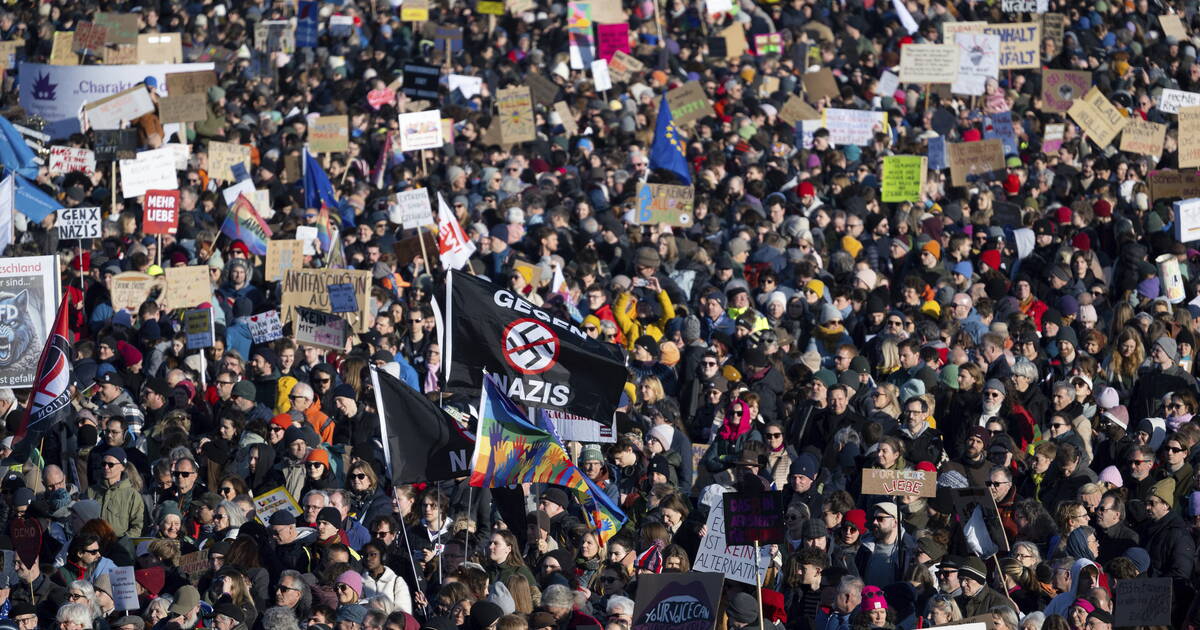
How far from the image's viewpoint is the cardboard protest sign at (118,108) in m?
21.1

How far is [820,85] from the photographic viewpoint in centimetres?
2281

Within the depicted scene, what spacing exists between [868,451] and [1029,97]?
37.5 feet

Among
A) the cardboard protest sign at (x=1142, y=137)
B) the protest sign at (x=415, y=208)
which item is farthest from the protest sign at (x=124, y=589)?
the cardboard protest sign at (x=1142, y=137)

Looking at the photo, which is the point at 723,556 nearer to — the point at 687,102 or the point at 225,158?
the point at 225,158

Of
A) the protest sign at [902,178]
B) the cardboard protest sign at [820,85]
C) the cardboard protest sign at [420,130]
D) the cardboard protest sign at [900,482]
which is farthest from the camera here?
the cardboard protest sign at [820,85]

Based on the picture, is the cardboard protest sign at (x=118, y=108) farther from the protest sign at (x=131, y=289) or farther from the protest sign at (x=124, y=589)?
the protest sign at (x=124, y=589)

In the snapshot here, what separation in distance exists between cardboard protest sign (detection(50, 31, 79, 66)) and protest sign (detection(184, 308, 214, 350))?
9547mm

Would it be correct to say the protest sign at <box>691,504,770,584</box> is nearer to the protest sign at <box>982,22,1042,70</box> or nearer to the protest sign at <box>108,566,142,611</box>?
the protest sign at <box>108,566,142,611</box>

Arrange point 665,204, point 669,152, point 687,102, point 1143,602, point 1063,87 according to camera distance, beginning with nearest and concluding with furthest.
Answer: point 1143,602
point 665,204
point 669,152
point 687,102
point 1063,87

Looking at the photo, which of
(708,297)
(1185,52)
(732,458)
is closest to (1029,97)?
(1185,52)

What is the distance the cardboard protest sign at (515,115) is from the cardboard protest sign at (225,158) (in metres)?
2.85

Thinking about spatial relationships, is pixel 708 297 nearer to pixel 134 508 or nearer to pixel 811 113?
pixel 134 508

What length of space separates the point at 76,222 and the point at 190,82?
5.63m

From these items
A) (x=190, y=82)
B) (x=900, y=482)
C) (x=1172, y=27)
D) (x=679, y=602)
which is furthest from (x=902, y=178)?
(x=679, y=602)
